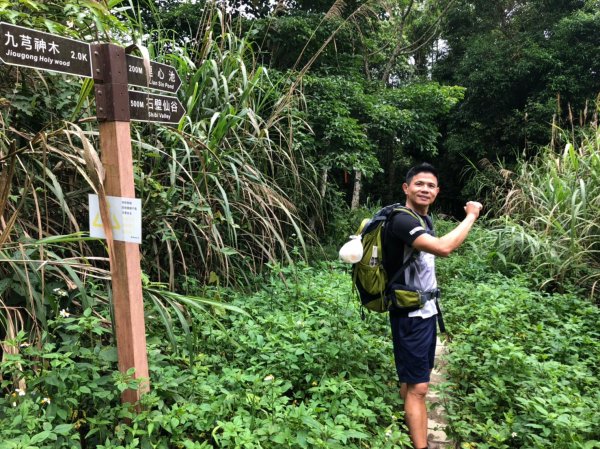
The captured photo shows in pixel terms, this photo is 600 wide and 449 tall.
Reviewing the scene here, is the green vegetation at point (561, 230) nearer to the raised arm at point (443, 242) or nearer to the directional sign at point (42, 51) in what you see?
the raised arm at point (443, 242)

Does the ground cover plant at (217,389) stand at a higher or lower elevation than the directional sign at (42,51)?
lower

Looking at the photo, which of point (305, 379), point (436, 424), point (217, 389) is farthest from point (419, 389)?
point (217, 389)

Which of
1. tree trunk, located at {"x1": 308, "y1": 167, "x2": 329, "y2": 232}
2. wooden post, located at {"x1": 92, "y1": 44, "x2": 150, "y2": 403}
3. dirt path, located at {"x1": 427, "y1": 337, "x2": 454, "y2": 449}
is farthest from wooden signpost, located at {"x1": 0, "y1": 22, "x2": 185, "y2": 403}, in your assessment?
tree trunk, located at {"x1": 308, "y1": 167, "x2": 329, "y2": 232}

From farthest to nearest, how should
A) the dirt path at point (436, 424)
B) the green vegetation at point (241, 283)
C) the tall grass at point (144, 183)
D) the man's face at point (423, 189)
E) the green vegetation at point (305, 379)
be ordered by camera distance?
the dirt path at point (436, 424) → the man's face at point (423, 189) → the tall grass at point (144, 183) → the green vegetation at point (241, 283) → the green vegetation at point (305, 379)

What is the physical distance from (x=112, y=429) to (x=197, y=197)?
1.49 metres

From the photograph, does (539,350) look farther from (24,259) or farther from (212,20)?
(212,20)

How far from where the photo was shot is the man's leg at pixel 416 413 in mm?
2188

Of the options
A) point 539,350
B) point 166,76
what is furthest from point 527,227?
point 166,76

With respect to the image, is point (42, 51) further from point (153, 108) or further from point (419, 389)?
point (419, 389)

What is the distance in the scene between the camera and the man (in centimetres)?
217

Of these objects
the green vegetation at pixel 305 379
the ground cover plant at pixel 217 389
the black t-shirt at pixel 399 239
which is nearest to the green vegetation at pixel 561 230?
the green vegetation at pixel 305 379

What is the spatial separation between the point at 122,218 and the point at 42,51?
670 millimetres

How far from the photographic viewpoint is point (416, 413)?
2199 mm

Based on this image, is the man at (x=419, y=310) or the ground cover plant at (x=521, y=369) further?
the man at (x=419, y=310)
